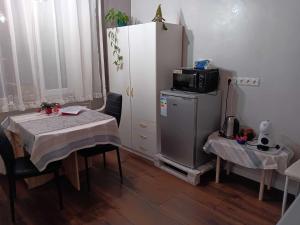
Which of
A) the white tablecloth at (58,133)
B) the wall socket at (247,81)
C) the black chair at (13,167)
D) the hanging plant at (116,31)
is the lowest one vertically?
the black chair at (13,167)

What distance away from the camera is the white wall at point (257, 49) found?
7.49 ft

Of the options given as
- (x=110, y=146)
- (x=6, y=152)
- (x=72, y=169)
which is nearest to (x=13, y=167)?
(x=6, y=152)

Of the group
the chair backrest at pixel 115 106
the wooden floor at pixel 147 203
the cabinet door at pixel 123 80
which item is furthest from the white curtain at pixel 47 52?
the wooden floor at pixel 147 203

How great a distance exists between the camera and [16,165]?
2168 mm

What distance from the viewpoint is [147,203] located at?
2.37 metres

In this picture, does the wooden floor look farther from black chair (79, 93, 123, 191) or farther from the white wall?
the white wall

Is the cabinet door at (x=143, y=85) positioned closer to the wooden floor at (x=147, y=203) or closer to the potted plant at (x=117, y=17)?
the potted plant at (x=117, y=17)

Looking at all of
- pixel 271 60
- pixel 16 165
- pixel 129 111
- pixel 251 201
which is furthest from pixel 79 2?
pixel 251 201

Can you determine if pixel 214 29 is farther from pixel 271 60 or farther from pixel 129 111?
pixel 129 111

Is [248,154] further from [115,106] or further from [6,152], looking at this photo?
[6,152]

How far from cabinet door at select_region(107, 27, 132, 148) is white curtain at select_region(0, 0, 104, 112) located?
203 millimetres

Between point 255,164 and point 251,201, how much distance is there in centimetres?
40

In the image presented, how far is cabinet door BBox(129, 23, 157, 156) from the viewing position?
9.57 feet

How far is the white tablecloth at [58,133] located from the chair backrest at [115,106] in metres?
0.24
